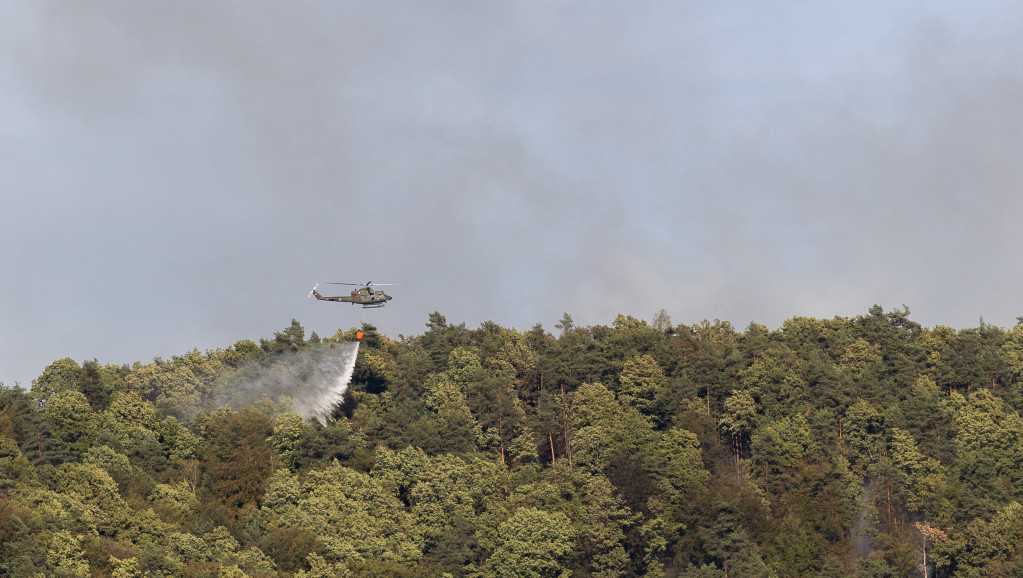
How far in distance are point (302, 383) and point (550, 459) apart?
25.0 m

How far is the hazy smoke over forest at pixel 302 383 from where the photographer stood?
135 metres

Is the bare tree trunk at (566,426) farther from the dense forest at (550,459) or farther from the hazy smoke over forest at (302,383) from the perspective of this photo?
the hazy smoke over forest at (302,383)

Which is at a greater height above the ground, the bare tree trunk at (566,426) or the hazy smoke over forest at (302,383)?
the hazy smoke over forest at (302,383)

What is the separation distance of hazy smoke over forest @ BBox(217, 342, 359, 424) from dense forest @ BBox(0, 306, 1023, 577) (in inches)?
37.2

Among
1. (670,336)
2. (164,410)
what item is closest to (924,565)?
(670,336)

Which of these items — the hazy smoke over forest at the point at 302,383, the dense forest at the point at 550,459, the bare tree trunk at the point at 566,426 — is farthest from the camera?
the hazy smoke over forest at the point at 302,383

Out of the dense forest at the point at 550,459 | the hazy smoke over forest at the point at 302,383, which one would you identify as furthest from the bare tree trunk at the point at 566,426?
the hazy smoke over forest at the point at 302,383

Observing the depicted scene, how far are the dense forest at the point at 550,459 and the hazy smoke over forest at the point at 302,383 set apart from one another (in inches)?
37.2

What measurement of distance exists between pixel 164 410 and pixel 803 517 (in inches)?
2341

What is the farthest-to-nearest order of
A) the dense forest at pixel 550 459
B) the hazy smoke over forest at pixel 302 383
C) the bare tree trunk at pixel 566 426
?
1. the hazy smoke over forest at pixel 302 383
2. the bare tree trunk at pixel 566 426
3. the dense forest at pixel 550 459

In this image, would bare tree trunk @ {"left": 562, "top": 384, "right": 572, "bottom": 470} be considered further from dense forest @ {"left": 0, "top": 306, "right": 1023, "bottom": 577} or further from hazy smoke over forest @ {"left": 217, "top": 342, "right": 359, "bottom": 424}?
hazy smoke over forest @ {"left": 217, "top": 342, "right": 359, "bottom": 424}

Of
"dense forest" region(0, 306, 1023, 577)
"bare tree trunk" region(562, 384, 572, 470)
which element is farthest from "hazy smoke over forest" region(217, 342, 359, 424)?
"bare tree trunk" region(562, 384, 572, 470)

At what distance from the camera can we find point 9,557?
4028 inches

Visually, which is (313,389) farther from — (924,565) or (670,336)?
(924,565)
